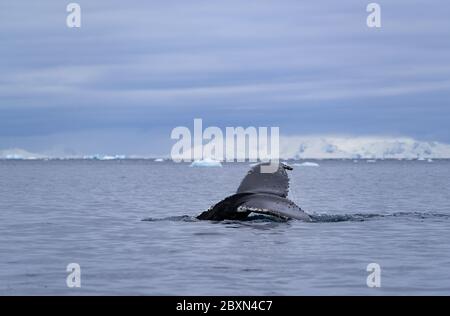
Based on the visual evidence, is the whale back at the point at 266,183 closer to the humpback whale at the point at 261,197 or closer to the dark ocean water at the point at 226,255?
the humpback whale at the point at 261,197

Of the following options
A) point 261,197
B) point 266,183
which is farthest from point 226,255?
point 266,183

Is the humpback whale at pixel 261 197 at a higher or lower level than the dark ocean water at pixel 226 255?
higher

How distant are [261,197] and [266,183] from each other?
0.84 metres

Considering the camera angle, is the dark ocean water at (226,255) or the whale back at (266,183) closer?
the dark ocean water at (226,255)

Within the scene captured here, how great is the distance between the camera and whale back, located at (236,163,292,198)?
83.1 feet

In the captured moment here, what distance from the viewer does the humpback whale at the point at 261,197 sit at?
2466cm

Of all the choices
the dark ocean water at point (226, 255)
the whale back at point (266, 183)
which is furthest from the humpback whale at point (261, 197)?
the dark ocean water at point (226, 255)

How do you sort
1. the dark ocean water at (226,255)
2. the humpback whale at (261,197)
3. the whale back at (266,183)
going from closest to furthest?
the dark ocean water at (226,255), the humpback whale at (261,197), the whale back at (266,183)

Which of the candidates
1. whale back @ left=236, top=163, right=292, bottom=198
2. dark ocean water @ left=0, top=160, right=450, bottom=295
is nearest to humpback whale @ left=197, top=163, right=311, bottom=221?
whale back @ left=236, top=163, right=292, bottom=198

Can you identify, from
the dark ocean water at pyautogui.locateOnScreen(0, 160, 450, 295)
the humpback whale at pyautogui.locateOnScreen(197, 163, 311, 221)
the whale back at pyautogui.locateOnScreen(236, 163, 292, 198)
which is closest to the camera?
the dark ocean water at pyautogui.locateOnScreen(0, 160, 450, 295)

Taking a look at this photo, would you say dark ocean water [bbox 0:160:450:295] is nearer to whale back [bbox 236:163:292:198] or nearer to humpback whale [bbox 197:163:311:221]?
humpback whale [bbox 197:163:311:221]

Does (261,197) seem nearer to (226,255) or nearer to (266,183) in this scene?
(266,183)
